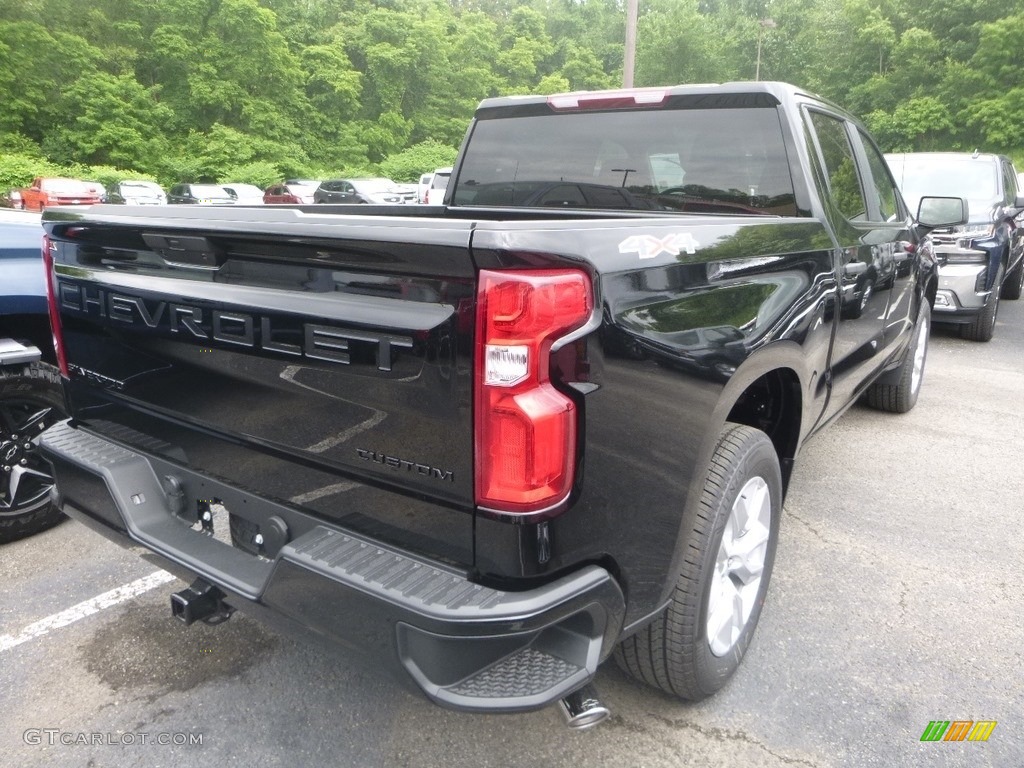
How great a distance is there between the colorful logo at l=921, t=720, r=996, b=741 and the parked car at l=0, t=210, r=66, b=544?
11.9 feet

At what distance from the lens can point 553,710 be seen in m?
2.35

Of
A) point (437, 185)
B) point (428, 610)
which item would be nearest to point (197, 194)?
point (437, 185)

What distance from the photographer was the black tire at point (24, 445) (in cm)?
331

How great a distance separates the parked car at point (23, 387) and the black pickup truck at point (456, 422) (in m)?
0.99

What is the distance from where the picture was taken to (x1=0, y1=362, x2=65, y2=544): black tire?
3.31 m

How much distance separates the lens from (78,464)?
2.27 m

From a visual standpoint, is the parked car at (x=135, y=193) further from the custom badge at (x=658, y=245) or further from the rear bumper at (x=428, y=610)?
the custom badge at (x=658, y=245)

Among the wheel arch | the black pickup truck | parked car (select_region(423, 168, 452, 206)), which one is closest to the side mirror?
the black pickup truck

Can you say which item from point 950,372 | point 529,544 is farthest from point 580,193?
point 950,372

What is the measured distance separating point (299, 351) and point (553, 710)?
1387mm

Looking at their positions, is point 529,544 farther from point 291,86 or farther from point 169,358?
point 291,86

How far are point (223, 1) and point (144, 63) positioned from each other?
16.8ft

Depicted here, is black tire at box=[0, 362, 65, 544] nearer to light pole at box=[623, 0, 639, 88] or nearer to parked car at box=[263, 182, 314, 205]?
light pole at box=[623, 0, 639, 88]

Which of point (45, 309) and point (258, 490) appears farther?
point (45, 309)
